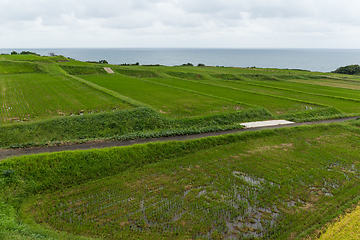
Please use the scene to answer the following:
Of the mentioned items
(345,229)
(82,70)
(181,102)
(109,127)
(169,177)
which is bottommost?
(345,229)

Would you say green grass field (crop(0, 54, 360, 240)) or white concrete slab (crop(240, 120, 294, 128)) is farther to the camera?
white concrete slab (crop(240, 120, 294, 128))

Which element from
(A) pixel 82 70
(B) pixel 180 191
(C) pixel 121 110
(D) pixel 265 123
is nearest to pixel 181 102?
(C) pixel 121 110

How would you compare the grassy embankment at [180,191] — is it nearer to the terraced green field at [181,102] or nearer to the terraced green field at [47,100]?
the terraced green field at [181,102]

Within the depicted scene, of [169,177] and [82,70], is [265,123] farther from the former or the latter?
[82,70]

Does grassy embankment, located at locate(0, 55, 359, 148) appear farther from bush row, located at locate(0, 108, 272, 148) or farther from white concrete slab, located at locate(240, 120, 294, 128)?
white concrete slab, located at locate(240, 120, 294, 128)

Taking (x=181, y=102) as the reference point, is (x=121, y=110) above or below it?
below

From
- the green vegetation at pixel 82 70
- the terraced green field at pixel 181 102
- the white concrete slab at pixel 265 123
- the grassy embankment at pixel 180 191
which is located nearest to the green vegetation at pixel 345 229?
the grassy embankment at pixel 180 191

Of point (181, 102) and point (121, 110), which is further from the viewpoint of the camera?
point (181, 102)

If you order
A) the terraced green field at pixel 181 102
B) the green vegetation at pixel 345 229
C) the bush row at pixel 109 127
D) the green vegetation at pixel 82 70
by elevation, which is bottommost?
the green vegetation at pixel 345 229

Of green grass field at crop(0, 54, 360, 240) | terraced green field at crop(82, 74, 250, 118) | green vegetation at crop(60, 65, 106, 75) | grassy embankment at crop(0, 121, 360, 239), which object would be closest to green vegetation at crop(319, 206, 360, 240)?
green grass field at crop(0, 54, 360, 240)

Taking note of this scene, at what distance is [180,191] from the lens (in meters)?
12.5

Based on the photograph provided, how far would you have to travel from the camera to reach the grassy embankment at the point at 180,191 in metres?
9.77

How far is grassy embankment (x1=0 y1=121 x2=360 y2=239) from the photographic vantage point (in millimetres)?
9773

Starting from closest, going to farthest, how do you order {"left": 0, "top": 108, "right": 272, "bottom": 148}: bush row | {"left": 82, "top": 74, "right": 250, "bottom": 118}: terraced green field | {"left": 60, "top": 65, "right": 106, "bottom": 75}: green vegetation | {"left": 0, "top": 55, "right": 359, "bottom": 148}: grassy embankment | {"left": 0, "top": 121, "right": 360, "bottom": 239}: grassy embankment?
{"left": 0, "top": 121, "right": 360, "bottom": 239}: grassy embankment, {"left": 0, "top": 108, "right": 272, "bottom": 148}: bush row, {"left": 0, "top": 55, "right": 359, "bottom": 148}: grassy embankment, {"left": 82, "top": 74, "right": 250, "bottom": 118}: terraced green field, {"left": 60, "top": 65, "right": 106, "bottom": 75}: green vegetation
